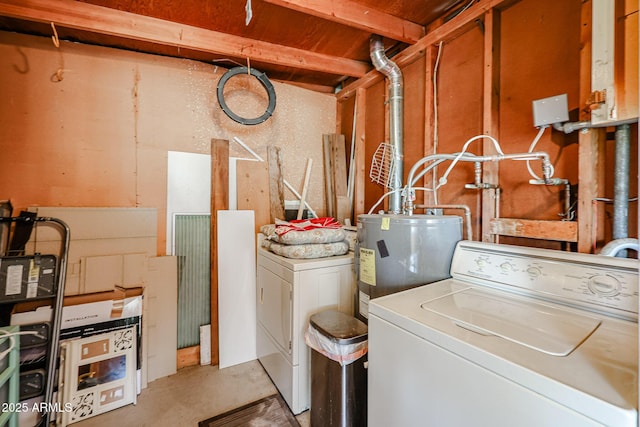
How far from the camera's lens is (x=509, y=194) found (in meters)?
1.54

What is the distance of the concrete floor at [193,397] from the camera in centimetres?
170

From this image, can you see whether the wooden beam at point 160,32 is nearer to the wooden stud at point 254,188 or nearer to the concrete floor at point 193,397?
the wooden stud at point 254,188

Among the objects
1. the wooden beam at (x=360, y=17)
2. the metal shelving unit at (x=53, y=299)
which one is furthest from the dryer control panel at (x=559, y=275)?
the metal shelving unit at (x=53, y=299)

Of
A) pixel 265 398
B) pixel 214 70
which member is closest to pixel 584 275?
pixel 265 398

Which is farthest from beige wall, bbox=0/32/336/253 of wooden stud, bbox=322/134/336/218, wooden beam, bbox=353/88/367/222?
wooden beam, bbox=353/88/367/222

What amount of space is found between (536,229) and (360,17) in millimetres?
1631

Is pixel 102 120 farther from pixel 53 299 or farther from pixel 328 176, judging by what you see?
pixel 328 176

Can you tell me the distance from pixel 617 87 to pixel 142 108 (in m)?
2.78

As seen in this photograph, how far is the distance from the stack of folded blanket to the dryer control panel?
86cm

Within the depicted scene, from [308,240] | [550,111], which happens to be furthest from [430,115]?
[308,240]

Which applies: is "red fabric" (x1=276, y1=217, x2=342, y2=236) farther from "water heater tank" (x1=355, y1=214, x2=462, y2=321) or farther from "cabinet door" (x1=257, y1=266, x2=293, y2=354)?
"water heater tank" (x1=355, y1=214, x2=462, y2=321)

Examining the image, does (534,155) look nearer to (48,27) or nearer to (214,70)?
(214,70)

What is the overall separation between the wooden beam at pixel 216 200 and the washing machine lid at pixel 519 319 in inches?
71.2

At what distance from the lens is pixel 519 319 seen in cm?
87
